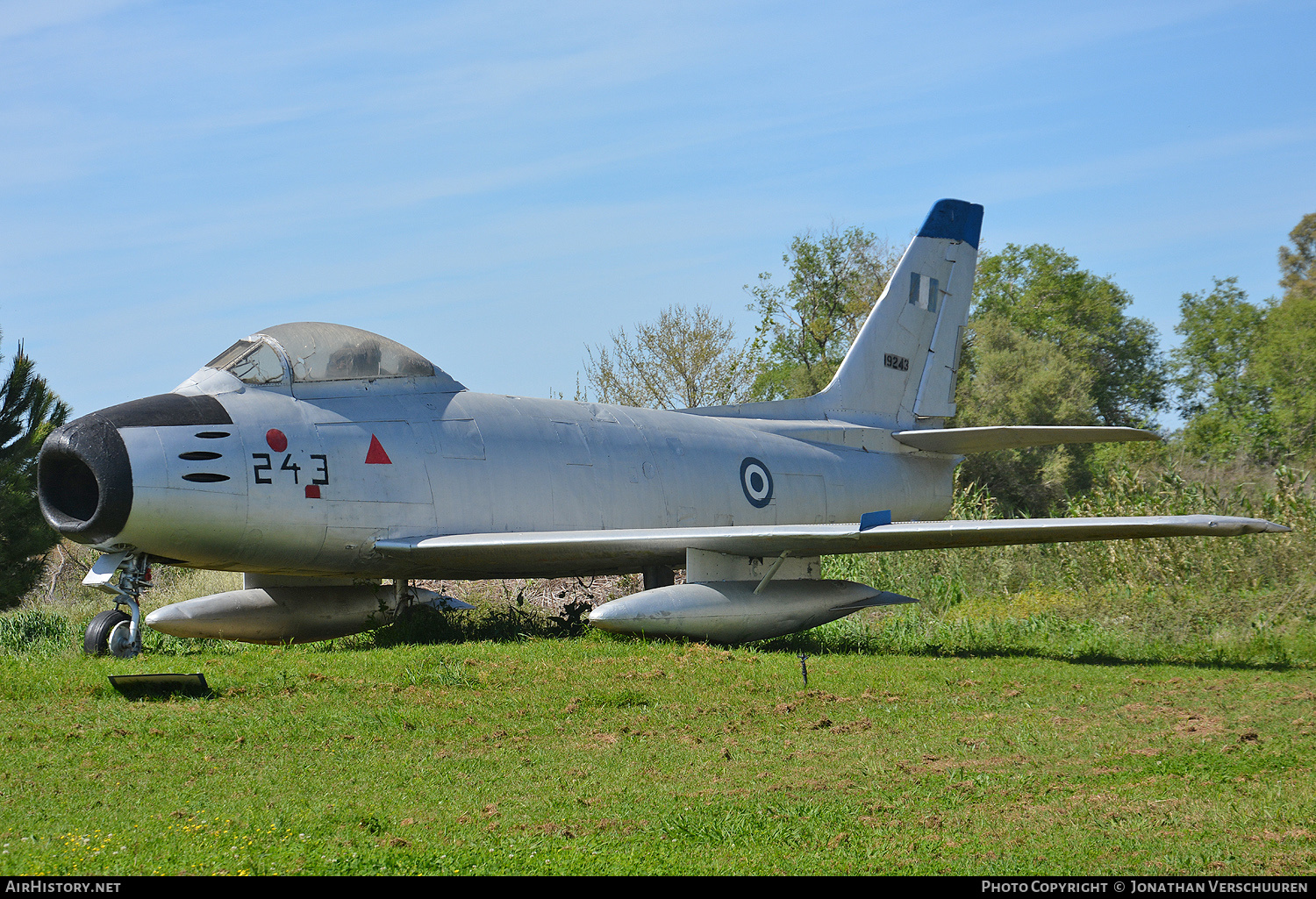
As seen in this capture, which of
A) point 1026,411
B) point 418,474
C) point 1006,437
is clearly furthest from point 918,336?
point 1026,411

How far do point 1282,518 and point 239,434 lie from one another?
1403cm

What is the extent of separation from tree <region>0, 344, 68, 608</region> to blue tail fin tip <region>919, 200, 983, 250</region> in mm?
16751

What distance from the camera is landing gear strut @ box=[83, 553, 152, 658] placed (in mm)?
9953

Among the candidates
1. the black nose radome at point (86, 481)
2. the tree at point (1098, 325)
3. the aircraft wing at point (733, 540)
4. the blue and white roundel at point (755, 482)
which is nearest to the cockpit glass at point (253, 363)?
the black nose radome at point (86, 481)

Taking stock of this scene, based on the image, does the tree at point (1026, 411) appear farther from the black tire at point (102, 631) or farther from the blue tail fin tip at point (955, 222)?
the black tire at point (102, 631)

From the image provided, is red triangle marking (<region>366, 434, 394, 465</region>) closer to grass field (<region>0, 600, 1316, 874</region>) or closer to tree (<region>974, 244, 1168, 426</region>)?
grass field (<region>0, 600, 1316, 874</region>)

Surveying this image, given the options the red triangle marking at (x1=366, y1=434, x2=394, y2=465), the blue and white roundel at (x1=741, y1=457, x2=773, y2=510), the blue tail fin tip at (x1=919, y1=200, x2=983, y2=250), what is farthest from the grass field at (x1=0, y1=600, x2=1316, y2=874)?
the blue tail fin tip at (x1=919, y1=200, x2=983, y2=250)

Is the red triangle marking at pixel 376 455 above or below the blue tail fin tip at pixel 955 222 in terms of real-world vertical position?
below

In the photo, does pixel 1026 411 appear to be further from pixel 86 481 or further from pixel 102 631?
pixel 102 631

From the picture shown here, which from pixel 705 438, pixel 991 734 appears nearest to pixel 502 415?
pixel 705 438

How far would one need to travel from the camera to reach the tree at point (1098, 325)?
5050 cm

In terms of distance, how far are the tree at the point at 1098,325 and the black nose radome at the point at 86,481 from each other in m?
45.8

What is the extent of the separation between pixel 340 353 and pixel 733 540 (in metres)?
4.60

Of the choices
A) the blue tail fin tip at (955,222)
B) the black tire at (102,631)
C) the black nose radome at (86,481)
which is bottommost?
the black tire at (102,631)
